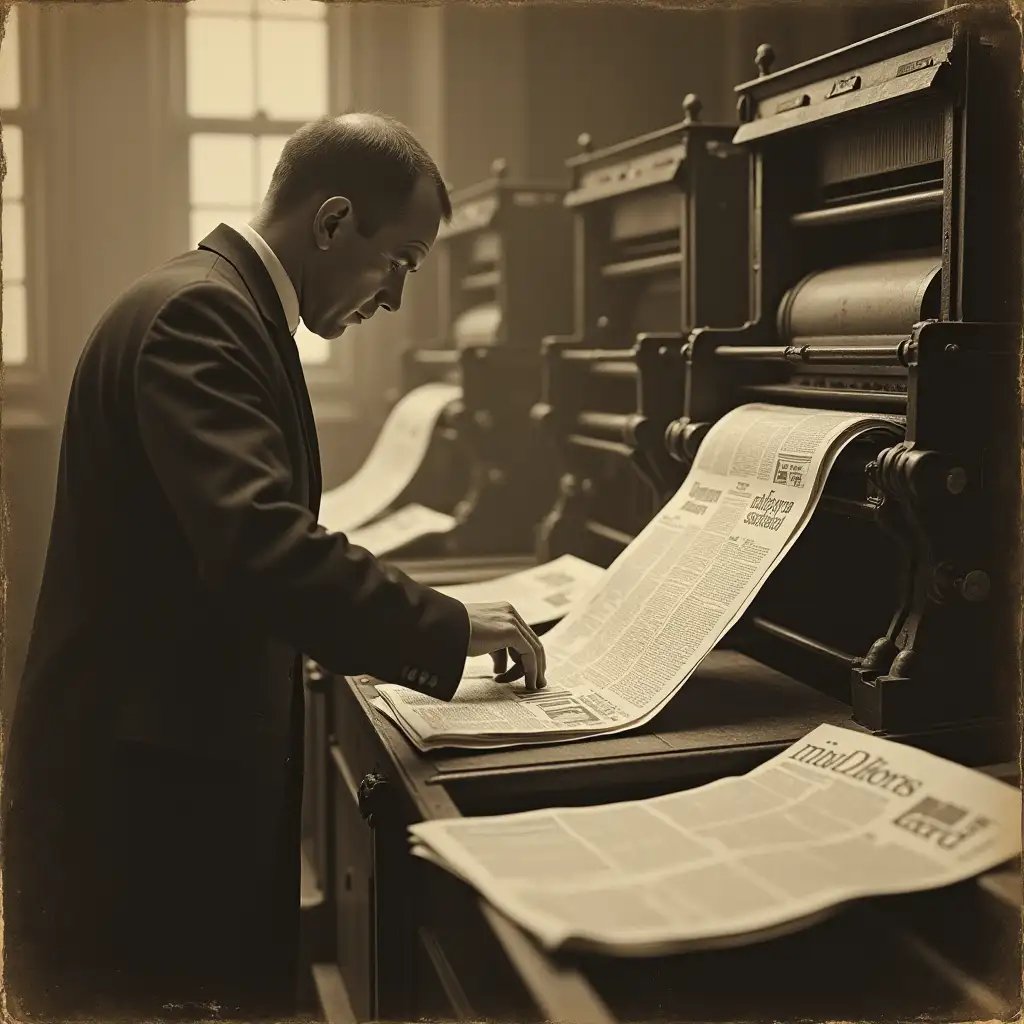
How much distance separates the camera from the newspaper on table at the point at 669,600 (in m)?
1.68

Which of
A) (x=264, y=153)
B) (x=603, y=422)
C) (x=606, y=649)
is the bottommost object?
(x=606, y=649)

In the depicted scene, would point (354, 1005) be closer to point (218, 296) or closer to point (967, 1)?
point (218, 296)

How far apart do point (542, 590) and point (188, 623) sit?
1030 millimetres

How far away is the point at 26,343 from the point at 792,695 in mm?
4267

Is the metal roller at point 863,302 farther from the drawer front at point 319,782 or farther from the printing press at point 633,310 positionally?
the drawer front at point 319,782

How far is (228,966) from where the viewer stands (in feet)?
5.49

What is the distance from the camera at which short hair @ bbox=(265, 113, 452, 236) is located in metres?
1.66

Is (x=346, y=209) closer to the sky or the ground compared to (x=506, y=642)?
closer to the sky

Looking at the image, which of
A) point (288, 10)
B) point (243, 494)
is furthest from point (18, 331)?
point (243, 494)

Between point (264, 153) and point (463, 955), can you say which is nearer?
point (463, 955)

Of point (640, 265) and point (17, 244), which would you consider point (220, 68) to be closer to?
point (17, 244)

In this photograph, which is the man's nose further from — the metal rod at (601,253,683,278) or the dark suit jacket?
the metal rod at (601,253,683,278)

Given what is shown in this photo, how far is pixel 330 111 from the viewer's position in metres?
5.46

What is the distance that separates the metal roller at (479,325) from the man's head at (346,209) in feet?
6.67
